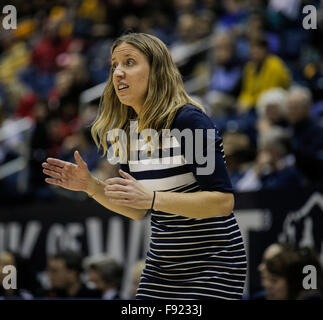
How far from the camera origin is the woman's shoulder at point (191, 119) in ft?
9.10

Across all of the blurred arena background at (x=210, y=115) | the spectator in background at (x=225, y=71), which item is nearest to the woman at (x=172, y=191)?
the blurred arena background at (x=210, y=115)

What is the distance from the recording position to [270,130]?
6082mm

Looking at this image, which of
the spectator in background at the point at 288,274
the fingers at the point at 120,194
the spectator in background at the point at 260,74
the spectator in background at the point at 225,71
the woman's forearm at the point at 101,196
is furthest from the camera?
the spectator in background at the point at 225,71

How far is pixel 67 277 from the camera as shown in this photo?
5.76 metres

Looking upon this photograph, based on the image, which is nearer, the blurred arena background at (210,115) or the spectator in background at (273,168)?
the blurred arena background at (210,115)

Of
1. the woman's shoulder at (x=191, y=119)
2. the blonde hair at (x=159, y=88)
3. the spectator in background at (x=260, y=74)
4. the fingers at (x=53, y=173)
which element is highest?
the spectator in background at (x=260, y=74)

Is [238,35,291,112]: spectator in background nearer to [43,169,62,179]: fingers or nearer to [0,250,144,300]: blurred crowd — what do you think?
[0,250,144,300]: blurred crowd

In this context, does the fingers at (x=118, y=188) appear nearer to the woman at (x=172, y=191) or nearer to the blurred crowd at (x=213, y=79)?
the woman at (x=172, y=191)

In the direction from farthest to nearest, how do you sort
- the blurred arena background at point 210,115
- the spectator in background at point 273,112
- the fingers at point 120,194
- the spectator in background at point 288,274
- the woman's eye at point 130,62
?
the spectator in background at point 273,112 → the blurred arena background at point 210,115 → the spectator in background at point 288,274 → the woman's eye at point 130,62 → the fingers at point 120,194

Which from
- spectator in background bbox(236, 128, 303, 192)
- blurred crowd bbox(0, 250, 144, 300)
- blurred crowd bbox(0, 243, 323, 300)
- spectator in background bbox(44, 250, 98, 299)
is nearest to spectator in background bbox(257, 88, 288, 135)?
spectator in background bbox(236, 128, 303, 192)

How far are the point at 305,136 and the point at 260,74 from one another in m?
1.46

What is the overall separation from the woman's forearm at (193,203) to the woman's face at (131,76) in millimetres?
478

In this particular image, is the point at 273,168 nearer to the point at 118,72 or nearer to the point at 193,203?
the point at 118,72

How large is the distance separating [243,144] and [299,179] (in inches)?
36.4
